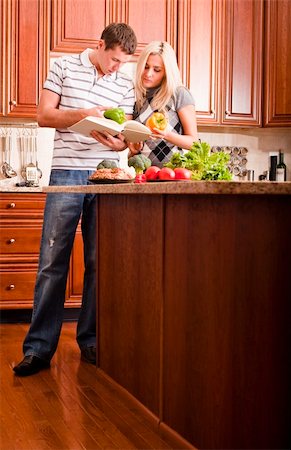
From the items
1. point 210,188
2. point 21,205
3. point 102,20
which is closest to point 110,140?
point 210,188

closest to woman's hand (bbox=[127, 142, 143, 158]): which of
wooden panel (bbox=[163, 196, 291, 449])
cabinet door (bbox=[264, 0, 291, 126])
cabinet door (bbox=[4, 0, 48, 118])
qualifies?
wooden panel (bbox=[163, 196, 291, 449])

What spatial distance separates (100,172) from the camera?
9.91 ft

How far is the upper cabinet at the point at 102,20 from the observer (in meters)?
4.93

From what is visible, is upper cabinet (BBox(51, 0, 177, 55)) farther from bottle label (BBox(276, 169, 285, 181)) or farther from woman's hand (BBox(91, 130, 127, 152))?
woman's hand (BBox(91, 130, 127, 152))

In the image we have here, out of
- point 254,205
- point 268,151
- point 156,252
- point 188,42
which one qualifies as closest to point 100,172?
point 156,252

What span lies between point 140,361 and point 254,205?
3.26ft

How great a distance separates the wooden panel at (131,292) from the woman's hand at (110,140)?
0.23 metres

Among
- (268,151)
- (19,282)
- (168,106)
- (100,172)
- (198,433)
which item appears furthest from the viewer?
(268,151)

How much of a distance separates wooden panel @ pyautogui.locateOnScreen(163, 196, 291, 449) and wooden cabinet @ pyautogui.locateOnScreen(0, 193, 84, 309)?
253cm

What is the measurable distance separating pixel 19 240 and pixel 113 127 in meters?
1.96

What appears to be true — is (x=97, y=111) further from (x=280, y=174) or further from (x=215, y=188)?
(x=280, y=174)

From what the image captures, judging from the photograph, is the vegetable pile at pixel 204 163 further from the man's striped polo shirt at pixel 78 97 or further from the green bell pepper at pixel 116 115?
the man's striped polo shirt at pixel 78 97

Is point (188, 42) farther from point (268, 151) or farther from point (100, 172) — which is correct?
point (100, 172)

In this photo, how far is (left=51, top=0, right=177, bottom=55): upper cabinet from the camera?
4.93 m
